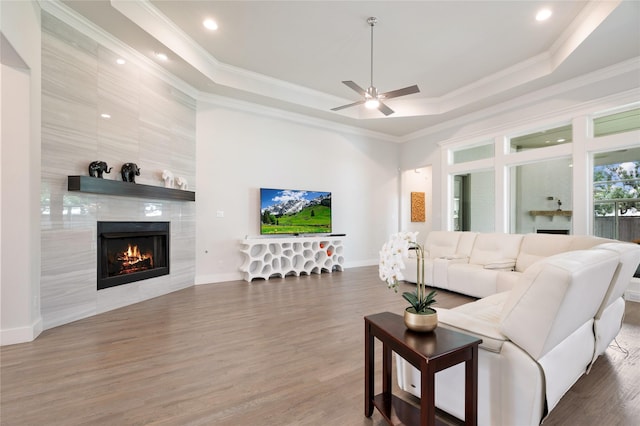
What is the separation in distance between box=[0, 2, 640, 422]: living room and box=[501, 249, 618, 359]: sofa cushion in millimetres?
3262

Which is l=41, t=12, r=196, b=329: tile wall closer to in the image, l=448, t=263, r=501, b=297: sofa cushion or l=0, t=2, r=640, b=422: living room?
l=0, t=2, r=640, b=422: living room

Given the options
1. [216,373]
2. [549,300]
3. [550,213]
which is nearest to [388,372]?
[549,300]

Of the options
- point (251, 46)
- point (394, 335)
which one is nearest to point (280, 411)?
point (394, 335)

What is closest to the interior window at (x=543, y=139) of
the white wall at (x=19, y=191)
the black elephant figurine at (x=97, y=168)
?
the black elephant figurine at (x=97, y=168)

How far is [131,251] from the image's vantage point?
13.2 ft

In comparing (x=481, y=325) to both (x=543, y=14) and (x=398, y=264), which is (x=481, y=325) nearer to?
(x=398, y=264)

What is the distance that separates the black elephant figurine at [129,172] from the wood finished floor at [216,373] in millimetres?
1660

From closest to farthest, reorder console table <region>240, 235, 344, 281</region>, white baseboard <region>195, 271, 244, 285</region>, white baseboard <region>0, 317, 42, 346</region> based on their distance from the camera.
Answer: white baseboard <region>0, 317, 42, 346</region>
white baseboard <region>195, 271, 244, 285</region>
console table <region>240, 235, 344, 281</region>

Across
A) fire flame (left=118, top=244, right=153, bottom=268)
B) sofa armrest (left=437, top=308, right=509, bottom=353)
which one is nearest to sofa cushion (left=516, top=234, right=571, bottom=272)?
sofa armrest (left=437, top=308, right=509, bottom=353)

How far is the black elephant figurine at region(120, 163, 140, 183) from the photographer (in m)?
3.72

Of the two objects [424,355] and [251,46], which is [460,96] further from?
[424,355]

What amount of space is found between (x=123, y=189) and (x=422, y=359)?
383 cm

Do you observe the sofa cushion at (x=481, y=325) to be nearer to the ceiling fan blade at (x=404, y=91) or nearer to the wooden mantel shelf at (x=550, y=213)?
the ceiling fan blade at (x=404, y=91)

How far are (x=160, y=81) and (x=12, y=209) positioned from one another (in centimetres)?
257
